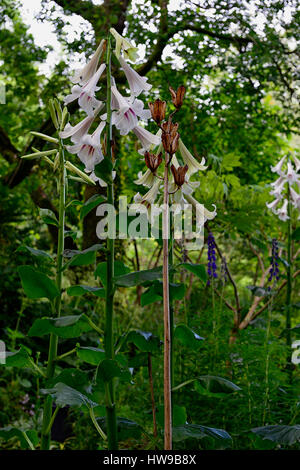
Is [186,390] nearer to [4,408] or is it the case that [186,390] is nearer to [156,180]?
[156,180]

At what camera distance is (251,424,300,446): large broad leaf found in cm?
107

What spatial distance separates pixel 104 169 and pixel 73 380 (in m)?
0.46

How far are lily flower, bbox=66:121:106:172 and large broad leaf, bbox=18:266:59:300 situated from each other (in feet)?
0.84

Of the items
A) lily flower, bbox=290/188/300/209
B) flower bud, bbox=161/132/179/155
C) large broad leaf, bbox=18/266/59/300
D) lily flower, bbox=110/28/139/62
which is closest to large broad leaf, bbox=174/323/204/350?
large broad leaf, bbox=18/266/59/300

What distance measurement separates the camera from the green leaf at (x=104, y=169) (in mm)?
937

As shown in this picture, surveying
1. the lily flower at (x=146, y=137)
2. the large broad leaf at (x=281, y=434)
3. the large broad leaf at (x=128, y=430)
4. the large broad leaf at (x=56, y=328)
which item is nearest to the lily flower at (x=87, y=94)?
the lily flower at (x=146, y=137)

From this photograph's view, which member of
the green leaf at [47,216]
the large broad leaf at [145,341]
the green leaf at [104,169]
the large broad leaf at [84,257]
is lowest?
the large broad leaf at [145,341]

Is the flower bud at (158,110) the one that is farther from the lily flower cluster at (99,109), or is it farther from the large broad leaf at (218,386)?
the large broad leaf at (218,386)

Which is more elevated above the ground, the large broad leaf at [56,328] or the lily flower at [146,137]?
the lily flower at [146,137]

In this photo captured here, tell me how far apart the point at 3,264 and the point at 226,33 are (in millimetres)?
2477

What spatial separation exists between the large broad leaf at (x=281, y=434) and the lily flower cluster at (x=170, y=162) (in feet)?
1.66

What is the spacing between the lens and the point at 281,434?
112 cm

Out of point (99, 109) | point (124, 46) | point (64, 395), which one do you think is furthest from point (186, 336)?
point (124, 46)

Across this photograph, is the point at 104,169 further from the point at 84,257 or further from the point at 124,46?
the point at 124,46
